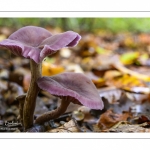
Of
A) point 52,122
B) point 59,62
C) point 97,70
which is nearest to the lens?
point 52,122

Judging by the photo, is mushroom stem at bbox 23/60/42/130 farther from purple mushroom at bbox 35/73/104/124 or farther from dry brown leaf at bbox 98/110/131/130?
dry brown leaf at bbox 98/110/131/130

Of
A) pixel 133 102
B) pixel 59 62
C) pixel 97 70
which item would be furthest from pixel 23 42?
pixel 59 62

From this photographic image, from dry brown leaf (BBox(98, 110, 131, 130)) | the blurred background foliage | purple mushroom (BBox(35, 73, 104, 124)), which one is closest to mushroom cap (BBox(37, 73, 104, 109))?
purple mushroom (BBox(35, 73, 104, 124))

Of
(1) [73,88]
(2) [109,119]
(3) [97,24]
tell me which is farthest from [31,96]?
(3) [97,24]

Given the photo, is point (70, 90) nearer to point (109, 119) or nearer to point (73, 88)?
point (73, 88)

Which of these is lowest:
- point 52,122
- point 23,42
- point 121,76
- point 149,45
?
point 149,45

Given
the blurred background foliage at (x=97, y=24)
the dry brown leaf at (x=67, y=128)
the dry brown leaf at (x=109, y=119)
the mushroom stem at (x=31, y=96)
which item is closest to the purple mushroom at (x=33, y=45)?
the mushroom stem at (x=31, y=96)
